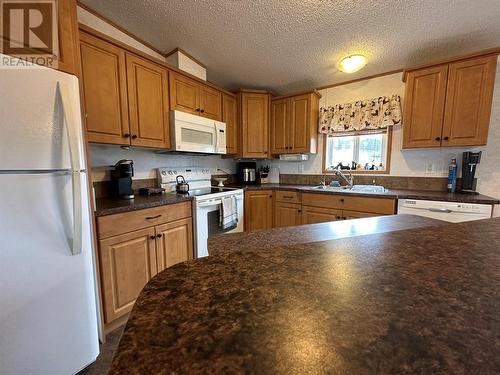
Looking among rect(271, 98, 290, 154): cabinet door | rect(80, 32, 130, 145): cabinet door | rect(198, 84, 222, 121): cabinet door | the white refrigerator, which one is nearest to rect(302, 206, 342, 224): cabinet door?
rect(271, 98, 290, 154): cabinet door

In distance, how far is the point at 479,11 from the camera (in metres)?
1.61

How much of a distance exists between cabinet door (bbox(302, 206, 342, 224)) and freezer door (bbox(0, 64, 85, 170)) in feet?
7.53

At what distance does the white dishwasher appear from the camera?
1771 mm

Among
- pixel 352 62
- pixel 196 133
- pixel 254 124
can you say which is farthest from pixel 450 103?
pixel 196 133

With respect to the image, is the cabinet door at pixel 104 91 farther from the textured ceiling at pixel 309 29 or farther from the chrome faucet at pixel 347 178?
the chrome faucet at pixel 347 178

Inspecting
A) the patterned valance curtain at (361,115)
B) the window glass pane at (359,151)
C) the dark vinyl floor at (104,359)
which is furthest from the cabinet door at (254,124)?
the dark vinyl floor at (104,359)

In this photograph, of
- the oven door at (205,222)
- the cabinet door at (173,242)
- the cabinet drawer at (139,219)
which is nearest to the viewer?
the cabinet drawer at (139,219)

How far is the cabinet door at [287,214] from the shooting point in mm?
2740

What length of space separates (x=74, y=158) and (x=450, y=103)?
3.10 metres

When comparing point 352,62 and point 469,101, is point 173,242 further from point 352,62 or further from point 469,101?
point 469,101

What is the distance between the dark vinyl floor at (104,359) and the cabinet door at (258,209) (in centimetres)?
171

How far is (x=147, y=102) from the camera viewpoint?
1931mm

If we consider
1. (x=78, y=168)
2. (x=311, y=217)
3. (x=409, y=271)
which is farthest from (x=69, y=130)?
(x=311, y=217)

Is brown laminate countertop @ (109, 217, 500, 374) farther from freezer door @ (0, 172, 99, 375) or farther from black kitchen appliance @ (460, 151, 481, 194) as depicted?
black kitchen appliance @ (460, 151, 481, 194)
